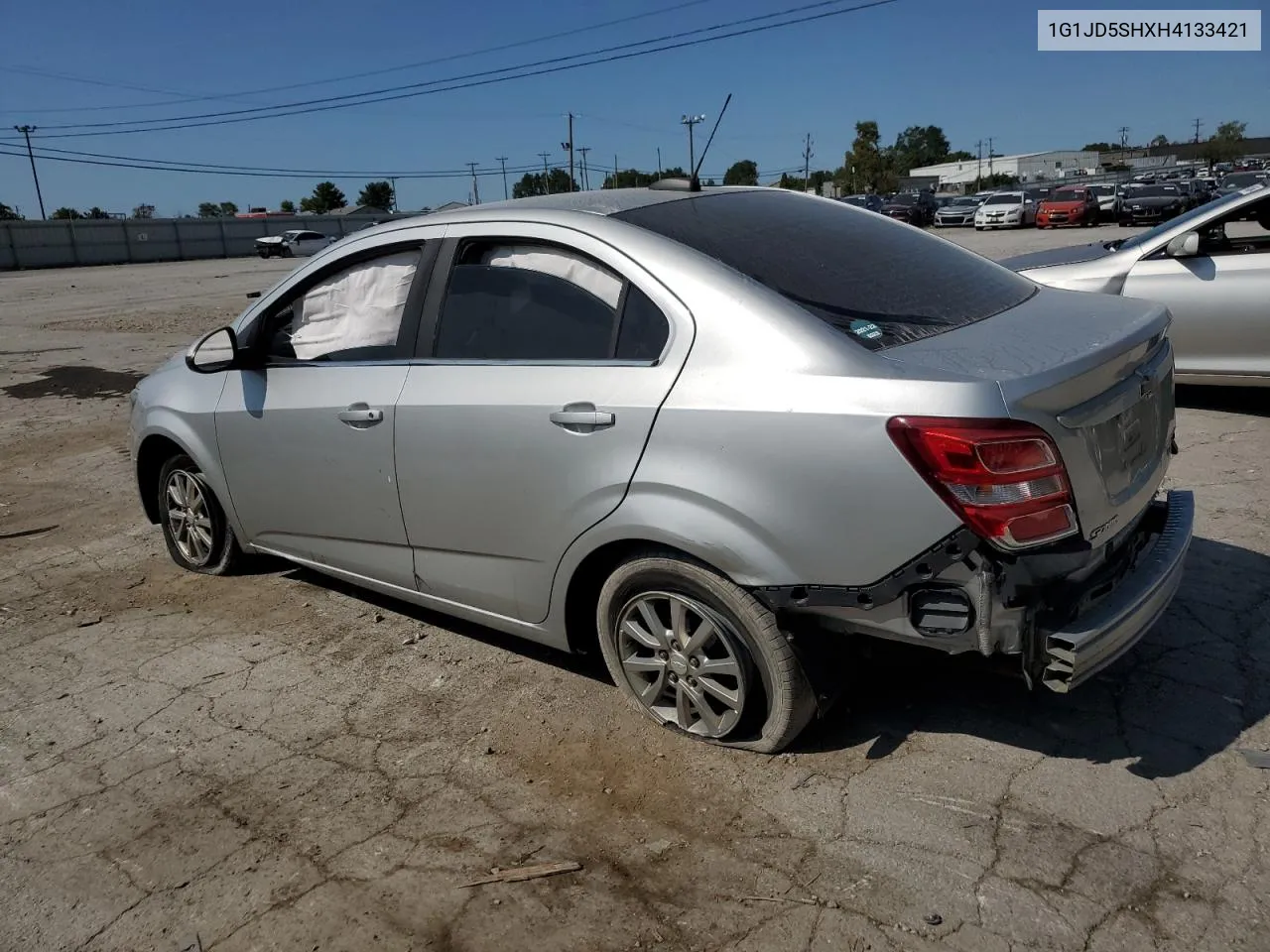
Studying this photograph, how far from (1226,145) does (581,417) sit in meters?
131

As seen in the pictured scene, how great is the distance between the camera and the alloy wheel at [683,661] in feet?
9.78

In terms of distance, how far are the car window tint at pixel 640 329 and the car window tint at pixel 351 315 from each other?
40.5 inches

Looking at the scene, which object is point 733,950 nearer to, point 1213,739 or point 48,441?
point 1213,739

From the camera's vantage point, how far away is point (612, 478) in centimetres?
300

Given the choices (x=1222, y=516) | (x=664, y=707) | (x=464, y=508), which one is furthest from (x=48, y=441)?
(x=1222, y=516)

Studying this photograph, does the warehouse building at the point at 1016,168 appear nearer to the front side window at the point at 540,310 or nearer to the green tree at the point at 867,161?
the green tree at the point at 867,161

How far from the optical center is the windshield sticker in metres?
2.79

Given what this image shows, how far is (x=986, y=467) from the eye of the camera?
2.46 m

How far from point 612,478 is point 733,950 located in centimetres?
132

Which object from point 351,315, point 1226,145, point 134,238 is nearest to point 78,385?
point 351,315

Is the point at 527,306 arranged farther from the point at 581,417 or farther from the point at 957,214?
the point at 957,214

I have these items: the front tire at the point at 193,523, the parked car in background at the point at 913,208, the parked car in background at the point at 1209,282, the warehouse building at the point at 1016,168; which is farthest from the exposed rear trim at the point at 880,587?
the warehouse building at the point at 1016,168

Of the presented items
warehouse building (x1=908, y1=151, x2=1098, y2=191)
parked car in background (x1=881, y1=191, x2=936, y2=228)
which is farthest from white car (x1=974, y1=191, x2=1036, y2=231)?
warehouse building (x1=908, y1=151, x2=1098, y2=191)

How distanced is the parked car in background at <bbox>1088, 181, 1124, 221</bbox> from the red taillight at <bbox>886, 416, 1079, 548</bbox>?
39548mm
